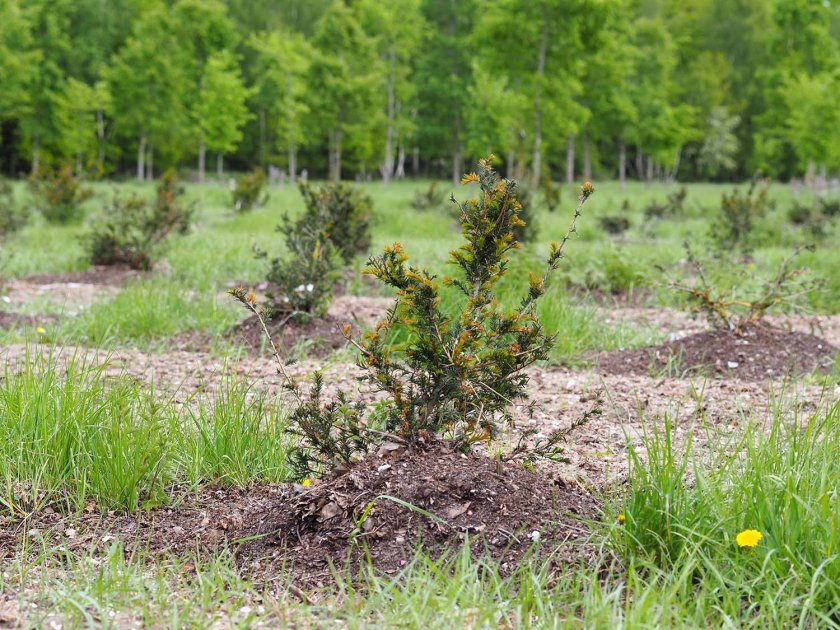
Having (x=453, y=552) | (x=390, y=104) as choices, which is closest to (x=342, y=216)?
(x=453, y=552)

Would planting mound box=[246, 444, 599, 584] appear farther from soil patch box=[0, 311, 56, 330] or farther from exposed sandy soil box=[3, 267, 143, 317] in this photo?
exposed sandy soil box=[3, 267, 143, 317]

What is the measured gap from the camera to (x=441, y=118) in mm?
40281

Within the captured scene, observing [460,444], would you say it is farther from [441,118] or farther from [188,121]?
[441,118]

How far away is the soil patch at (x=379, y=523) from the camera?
7.89 feet

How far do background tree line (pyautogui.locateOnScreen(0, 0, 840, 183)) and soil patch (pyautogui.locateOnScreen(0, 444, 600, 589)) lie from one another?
22.0m

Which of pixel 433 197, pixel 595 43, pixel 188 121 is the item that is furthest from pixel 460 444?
pixel 188 121

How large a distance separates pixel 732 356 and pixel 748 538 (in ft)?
9.64

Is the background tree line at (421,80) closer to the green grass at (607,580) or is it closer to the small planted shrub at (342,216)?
the small planted shrub at (342,216)

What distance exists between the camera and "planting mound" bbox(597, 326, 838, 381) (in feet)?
15.5

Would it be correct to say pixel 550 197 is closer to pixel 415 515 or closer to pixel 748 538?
pixel 415 515

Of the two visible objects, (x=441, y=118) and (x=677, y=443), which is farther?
(x=441, y=118)

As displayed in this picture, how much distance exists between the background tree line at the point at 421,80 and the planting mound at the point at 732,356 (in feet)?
63.0

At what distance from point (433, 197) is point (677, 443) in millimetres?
14959

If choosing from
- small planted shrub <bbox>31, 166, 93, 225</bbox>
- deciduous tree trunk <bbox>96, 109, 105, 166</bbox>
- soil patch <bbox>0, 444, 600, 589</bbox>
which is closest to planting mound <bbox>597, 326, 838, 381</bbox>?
soil patch <bbox>0, 444, 600, 589</bbox>
